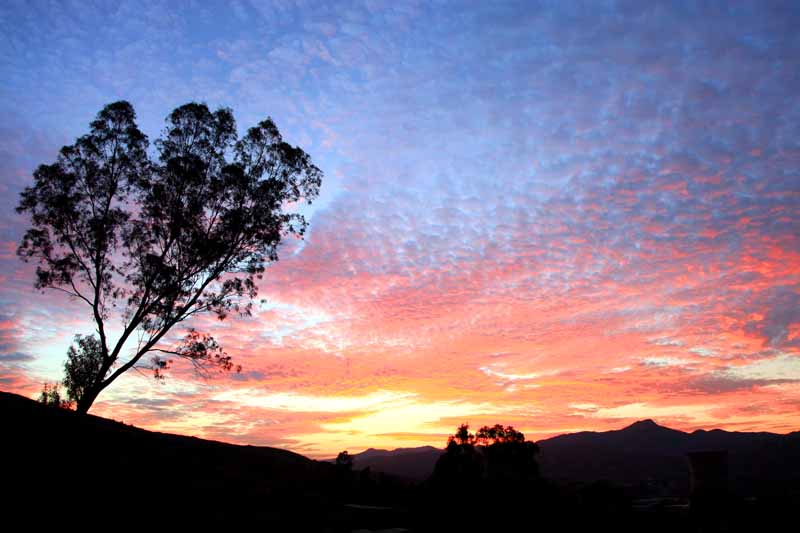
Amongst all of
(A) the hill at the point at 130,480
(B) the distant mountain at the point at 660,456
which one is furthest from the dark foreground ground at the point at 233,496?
(B) the distant mountain at the point at 660,456

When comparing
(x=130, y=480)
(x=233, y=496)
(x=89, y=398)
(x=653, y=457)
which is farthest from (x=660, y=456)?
(x=130, y=480)

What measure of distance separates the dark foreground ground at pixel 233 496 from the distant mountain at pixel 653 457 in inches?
1849

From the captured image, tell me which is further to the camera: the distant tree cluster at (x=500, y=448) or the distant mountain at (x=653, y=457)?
the distant mountain at (x=653, y=457)

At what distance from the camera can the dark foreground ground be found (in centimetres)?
1228

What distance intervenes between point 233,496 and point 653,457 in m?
144

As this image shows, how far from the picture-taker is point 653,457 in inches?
5197

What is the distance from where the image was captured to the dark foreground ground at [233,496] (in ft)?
40.3

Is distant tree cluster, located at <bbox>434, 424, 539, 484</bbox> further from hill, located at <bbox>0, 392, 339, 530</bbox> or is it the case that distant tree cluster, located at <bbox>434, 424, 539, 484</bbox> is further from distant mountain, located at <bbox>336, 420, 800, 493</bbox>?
hill, located at <bbox>0, 392, 339, 530</bbox>

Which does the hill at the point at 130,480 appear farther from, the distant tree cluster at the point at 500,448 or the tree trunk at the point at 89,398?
the distant tree cluster at the point at 500,448

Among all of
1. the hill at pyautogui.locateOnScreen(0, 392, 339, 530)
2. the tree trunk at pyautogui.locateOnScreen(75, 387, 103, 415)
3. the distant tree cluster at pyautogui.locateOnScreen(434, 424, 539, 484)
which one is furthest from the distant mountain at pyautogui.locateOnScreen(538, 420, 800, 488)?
the tree trunk at pyautogui.locateOnScreen(75, 387, 103, 415)

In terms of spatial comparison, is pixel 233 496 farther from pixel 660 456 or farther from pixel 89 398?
pixel 660 456

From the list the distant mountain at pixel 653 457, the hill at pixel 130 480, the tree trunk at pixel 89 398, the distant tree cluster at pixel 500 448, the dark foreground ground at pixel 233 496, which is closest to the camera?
the hill at pixel 130 480

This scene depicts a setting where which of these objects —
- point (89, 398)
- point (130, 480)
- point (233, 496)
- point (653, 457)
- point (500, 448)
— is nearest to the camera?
point (130, 480)

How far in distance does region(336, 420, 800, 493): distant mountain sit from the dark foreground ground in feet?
154
